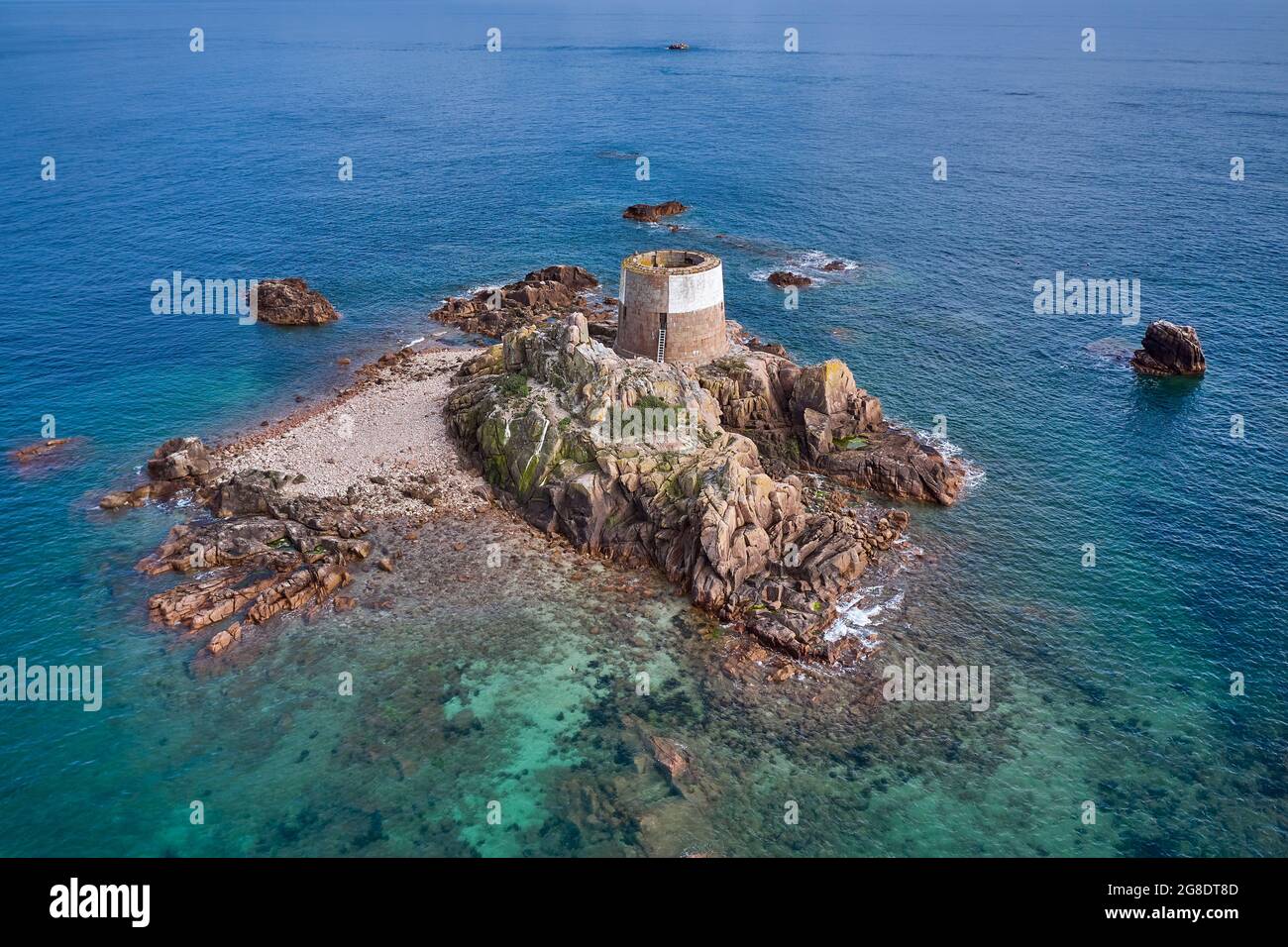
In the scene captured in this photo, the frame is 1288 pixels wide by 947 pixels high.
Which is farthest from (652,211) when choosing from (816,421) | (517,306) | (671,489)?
(671,489)

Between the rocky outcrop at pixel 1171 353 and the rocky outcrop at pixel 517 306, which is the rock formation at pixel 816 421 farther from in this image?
the rocky outcrop at pixel 1171 353

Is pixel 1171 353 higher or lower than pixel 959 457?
higher

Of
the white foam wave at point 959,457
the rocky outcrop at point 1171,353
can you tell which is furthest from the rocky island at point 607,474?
the rocky outcrop at point 1171,353

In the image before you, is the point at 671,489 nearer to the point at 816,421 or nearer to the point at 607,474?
the point at 607,474

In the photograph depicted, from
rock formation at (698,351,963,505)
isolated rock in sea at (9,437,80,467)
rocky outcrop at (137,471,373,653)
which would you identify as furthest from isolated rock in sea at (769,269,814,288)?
isolated rock in sea at (9,437,80,467)

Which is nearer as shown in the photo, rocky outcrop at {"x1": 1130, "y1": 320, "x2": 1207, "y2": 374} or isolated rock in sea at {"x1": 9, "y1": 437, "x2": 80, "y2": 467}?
isolated rock in sea at {"x1": 9, "y1": 437, "x2": 80, "y2": 467}

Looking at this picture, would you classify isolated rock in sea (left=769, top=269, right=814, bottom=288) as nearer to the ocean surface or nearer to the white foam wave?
the ocean surface
